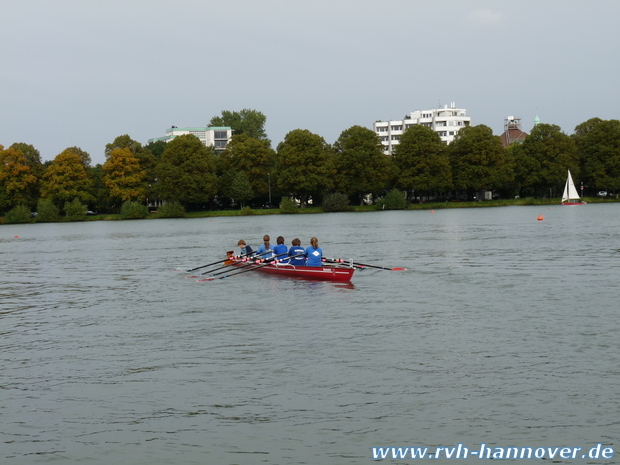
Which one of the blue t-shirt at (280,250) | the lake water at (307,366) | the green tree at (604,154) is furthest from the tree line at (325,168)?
the lake water at (307,366)

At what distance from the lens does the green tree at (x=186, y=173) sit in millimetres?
111375

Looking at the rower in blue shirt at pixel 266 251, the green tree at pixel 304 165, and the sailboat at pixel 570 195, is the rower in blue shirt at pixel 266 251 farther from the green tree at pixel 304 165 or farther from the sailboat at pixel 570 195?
the sailboat at pixel 570 195

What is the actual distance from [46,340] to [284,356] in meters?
6.71

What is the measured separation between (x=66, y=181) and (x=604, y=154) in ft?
265

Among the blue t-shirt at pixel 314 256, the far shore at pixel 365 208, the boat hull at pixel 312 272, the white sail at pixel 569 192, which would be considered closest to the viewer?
the boat hull at pixel 312 272

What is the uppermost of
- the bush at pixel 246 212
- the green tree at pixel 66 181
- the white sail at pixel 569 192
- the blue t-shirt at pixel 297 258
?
the green tree at pixel 66 181

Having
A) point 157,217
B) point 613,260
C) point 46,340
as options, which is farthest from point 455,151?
point 46,340

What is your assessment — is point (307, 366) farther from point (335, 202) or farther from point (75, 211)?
point (75, 211)

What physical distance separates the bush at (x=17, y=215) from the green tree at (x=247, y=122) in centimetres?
6308

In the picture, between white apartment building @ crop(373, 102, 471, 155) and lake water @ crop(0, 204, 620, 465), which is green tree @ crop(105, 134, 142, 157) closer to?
white apartment building @ crop(373, 102, 471, 155)

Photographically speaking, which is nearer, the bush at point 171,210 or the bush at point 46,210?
the bush at point 46,210

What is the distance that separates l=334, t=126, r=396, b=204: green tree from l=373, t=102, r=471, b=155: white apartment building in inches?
2511

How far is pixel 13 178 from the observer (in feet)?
377

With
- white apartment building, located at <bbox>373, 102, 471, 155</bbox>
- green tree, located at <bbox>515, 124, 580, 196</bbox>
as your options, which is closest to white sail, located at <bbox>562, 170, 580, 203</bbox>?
green tree, located at <bbox>515, 124, 580, 196</bbox>
